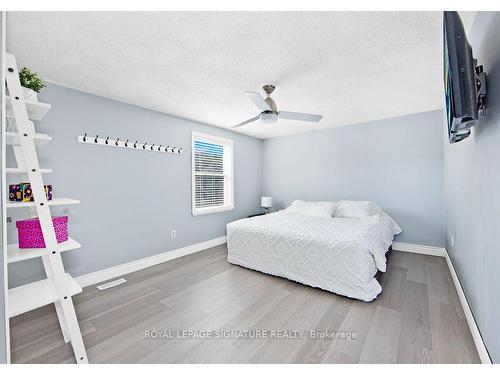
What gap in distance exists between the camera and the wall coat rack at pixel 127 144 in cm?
251

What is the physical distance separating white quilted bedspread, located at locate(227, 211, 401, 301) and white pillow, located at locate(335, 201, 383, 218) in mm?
186

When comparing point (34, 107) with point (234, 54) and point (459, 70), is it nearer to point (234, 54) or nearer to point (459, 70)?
point (234, 54)

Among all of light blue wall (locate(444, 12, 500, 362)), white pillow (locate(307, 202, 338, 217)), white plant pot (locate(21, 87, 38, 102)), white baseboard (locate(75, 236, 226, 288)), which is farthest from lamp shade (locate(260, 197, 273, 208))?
white plant pot (locate(21, 87, 38, 102))

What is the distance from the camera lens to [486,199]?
1.29 metres

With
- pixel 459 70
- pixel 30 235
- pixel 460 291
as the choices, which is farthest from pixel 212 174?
pixel 460 291

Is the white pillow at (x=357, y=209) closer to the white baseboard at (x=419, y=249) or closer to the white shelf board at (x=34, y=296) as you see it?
the white baseboard at (x=419, y=249)

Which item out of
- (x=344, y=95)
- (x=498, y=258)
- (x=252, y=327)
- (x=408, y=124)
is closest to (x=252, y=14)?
(x=344, y=95)

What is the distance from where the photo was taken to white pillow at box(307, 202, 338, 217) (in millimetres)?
3592

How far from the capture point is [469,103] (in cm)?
106

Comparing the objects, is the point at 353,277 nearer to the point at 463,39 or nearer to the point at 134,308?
the point at 463,39

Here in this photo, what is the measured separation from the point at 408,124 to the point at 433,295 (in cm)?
257

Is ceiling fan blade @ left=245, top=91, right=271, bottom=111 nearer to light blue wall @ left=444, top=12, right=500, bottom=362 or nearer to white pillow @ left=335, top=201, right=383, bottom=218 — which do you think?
light blue wall @ left=444, top=12, right=500, bottom=362

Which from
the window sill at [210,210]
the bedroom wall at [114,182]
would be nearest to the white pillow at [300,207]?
the window sill at [210,210]

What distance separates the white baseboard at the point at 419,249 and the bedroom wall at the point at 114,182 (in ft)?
10.8
